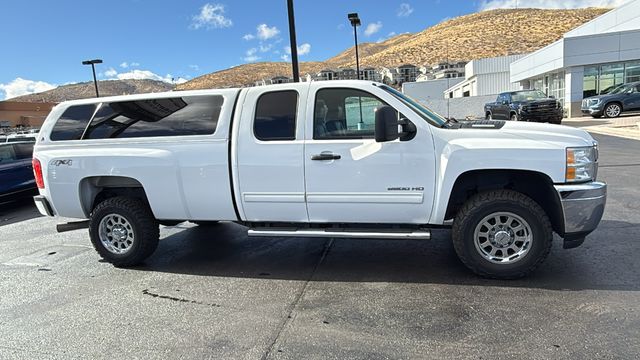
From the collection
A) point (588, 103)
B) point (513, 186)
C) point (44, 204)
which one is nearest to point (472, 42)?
point (588, 103)

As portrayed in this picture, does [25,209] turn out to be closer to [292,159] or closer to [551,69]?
[292,159]

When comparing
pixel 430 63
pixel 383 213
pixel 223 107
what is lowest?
pixel 383 213

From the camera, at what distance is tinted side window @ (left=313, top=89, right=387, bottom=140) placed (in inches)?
177

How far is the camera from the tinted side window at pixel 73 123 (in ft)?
17.2

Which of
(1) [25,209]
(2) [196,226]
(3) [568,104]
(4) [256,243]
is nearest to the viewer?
(4) [256,243]

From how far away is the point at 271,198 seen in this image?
183 inches

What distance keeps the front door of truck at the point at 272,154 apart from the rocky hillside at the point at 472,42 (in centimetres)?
7911

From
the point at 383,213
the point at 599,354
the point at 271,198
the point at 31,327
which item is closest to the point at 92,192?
the point at 31,327

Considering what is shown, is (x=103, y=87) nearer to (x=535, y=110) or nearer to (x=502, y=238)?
(x=535, y=110)

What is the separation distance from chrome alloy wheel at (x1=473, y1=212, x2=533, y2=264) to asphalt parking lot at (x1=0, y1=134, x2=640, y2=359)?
0.26m

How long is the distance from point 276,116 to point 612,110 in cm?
2349

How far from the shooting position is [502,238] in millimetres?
4223

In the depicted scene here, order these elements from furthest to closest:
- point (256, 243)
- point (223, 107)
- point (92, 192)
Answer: point (256, 243) < point (92, 192) < point (223, 107)

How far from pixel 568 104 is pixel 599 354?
27658mm
